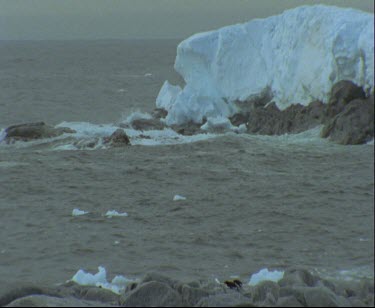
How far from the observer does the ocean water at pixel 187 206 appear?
963 centimetres

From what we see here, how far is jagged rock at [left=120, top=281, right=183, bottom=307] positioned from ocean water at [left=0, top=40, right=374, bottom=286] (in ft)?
9.74

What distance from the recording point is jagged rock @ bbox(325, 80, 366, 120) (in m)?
17.8

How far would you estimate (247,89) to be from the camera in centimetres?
2261

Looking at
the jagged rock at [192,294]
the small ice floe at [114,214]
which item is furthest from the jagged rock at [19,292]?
the small ice floe at [114,214]

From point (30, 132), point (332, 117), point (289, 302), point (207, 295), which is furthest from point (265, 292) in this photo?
point (30, 132)

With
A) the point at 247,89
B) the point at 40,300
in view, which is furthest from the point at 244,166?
the point at 40,300

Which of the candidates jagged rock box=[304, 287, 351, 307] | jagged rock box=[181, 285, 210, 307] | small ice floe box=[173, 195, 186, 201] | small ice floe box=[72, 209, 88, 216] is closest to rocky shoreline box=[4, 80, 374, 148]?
small ice floe box=[173, 195, 186, 201]

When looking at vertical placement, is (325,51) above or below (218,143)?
above

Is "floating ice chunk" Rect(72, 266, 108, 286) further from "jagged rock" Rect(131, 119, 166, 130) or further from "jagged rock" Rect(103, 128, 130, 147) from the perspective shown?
"jagged rock" Rect(131, 119, 166, 130)

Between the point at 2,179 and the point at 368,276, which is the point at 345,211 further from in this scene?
the point at 2,179

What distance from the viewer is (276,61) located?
2184cm

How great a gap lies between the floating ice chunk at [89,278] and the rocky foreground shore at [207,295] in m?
0.58

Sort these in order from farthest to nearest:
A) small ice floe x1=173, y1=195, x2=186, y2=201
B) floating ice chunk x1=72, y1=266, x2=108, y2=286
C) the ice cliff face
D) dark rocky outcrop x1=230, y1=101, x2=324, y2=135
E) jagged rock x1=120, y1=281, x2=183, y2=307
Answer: dark rocky outcrop x1=230, y1=101, x2=324, y2=135, the ice cliff face, small ice floe x1=173, y1=195, x2=186, y2=201, floating ice chunk x1=72, y1=266, x2=108, y2=286, jagged rock x1=120, y1=281, x2=183, y2=307

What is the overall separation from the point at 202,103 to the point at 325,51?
5.16 metres
